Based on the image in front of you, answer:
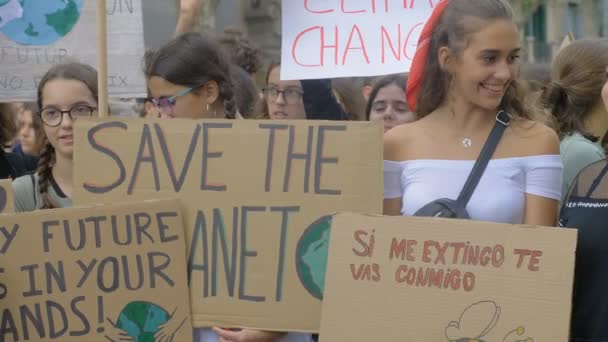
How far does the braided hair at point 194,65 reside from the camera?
4.37 m

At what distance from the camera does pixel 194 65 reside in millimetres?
4406

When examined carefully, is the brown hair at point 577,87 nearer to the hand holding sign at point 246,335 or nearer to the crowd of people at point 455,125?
the crowd of people at point 455,125

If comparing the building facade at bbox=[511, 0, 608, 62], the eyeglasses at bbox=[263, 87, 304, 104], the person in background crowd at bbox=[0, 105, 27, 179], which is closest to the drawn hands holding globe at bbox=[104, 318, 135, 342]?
the person in background crowd at bbox=[0, 105, 27, 179]

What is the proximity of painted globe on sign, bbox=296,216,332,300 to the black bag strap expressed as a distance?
1.33 ft

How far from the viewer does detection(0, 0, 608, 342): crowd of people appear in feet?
11.9

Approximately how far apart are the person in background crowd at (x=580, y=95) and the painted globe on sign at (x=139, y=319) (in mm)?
1885

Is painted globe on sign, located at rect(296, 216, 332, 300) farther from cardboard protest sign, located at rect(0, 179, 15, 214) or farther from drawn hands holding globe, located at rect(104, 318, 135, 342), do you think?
cardboard protest sign, located at rect(0, 179, 15, 214)

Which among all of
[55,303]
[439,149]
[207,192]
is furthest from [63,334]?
[439,149]

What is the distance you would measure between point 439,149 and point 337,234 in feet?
1.62

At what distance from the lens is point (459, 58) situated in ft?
12.5

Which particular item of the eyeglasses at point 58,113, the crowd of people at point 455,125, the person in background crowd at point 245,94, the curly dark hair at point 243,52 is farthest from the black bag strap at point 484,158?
the curly dark hair at point 243,52

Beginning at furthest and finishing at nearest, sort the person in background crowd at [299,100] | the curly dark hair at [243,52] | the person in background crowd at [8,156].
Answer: the curly dark hair at [243,52]
the person in background crowd at [299,100]
the person in background crowd at [8,156]

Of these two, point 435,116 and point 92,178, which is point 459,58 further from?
point 92,178

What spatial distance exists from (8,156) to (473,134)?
2194 millimetres
